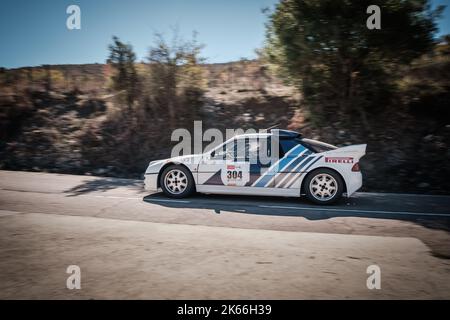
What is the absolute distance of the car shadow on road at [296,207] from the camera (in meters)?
6.38

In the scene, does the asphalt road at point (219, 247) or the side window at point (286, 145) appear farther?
the side window at point (286, 145)

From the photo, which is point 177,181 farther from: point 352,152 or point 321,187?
point 352,152

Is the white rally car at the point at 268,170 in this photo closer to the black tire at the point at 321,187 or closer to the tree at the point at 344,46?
the black tire at the point at 321,187

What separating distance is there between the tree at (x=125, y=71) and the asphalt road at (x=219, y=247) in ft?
28.1

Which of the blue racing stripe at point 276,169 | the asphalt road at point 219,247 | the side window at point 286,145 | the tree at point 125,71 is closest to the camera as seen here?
the asphalt road at point 219,247

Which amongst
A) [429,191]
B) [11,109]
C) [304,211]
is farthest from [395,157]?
[11,109]

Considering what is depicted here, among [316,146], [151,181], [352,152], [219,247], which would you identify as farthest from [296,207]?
[151,181]

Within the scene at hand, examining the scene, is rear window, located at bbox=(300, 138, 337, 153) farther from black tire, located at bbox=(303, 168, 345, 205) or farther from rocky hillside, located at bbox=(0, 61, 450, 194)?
rocky hillside, located at bbox=(0, 61, 450, 194)

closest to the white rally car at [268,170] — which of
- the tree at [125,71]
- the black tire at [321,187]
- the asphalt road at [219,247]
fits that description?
the black tire at [321,187]

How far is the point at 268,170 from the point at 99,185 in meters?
4.74

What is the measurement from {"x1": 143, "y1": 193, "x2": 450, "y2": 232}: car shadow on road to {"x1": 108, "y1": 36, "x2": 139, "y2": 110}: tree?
8.60 metres

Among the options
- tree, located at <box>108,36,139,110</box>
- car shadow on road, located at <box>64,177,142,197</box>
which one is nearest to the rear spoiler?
car shadow on road, located at <box>64,177,142,197</box>

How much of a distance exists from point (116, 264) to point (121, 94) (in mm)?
13091
